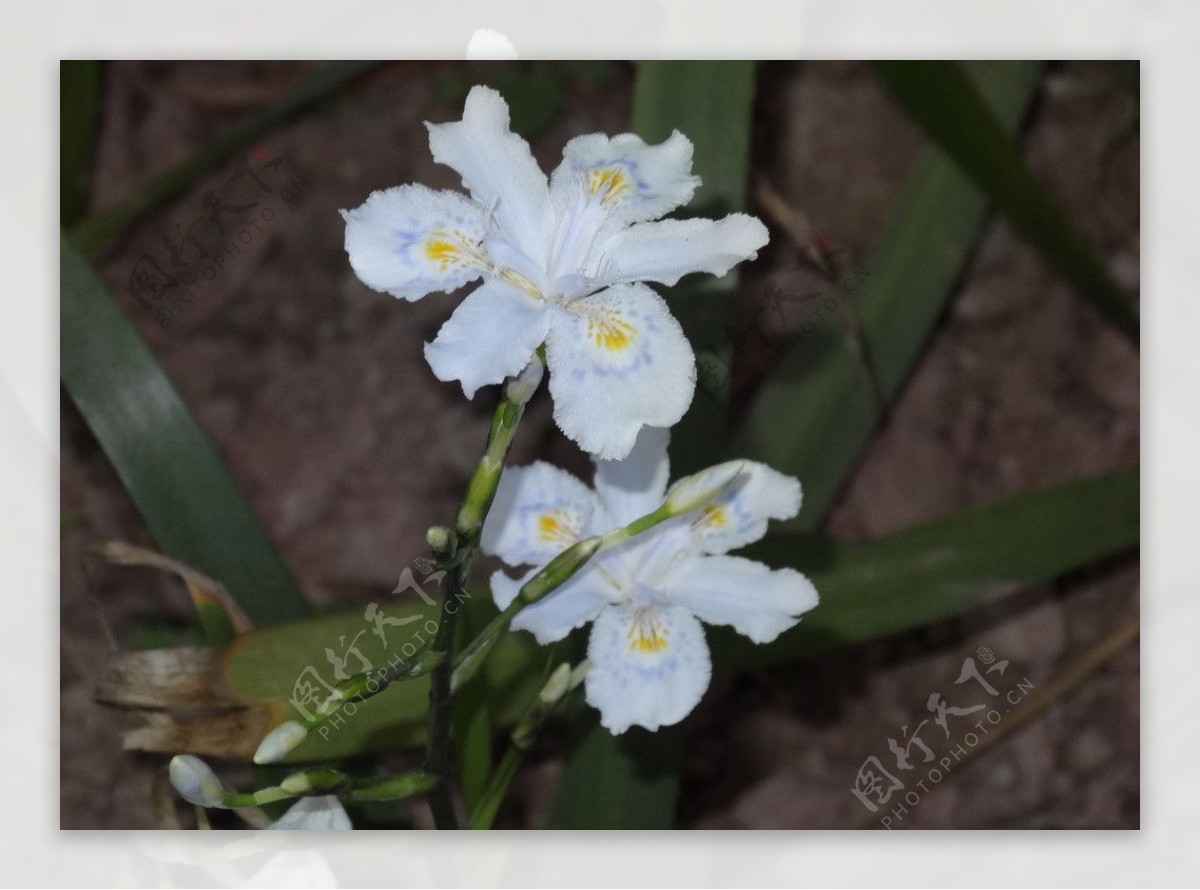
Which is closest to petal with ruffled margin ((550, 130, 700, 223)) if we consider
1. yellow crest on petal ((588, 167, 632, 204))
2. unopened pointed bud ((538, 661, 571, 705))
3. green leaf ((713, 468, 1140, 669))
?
yellow crest on petal ((588, 167, 632, 204))

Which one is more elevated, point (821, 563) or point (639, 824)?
point (821, 563)

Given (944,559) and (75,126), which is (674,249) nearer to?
(944,559)

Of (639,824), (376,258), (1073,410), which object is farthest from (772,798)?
(376,258)

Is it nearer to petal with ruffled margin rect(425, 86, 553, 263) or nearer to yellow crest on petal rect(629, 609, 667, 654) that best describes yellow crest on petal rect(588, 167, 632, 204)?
petal with ruffled margin rect(425, 86, 553, 263)

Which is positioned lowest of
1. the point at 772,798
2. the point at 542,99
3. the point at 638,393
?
the point at 772,798

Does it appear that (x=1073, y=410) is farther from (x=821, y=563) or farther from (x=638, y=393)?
(x=638, y=393)

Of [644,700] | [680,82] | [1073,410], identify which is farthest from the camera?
[1073,410]

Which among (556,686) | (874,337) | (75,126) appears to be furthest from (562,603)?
(75,126)
